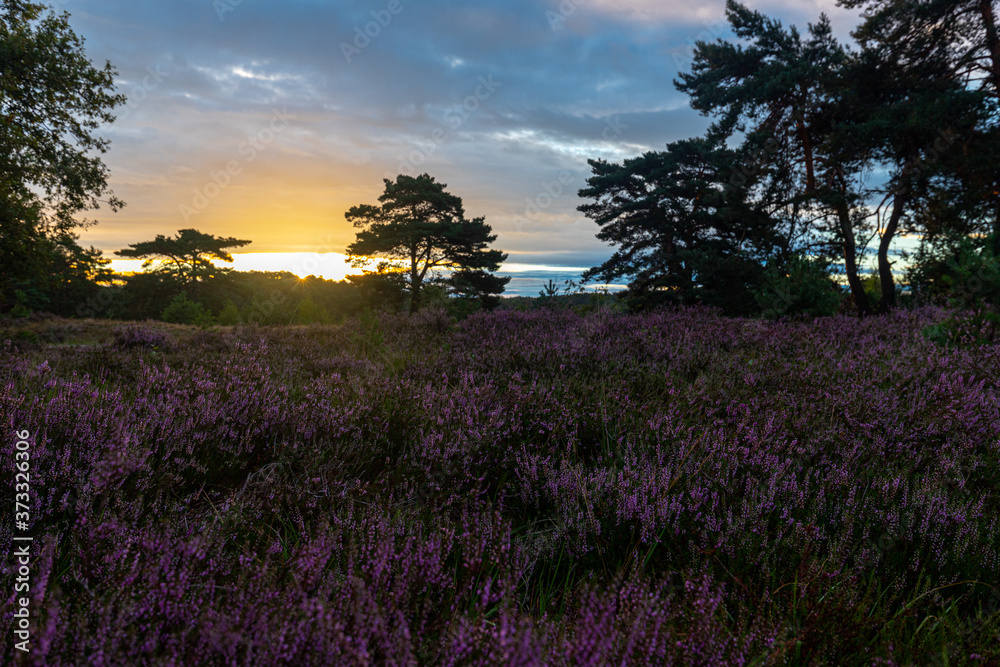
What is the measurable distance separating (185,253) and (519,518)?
154ft

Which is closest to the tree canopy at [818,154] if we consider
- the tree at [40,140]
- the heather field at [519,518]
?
the heather field at [519,518]

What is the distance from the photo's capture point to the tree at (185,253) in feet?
129

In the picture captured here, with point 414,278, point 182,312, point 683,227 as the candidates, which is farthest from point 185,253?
point 683,227

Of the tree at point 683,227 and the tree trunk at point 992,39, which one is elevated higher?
the tree trunk at point 992,39

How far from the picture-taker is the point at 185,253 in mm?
40250

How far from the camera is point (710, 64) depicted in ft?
60.4

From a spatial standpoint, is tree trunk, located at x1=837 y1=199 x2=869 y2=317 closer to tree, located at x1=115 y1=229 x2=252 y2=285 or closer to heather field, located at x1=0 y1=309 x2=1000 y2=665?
heather field, located at x1=0 y1=309 x2=1000 y2=665

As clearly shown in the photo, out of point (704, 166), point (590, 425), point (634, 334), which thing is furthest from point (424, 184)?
point (590, 425)

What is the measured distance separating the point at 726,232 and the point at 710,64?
6.57 metres

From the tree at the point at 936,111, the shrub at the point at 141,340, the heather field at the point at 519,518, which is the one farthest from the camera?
the tree at the point at 936,111

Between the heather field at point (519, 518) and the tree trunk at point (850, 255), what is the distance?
14.0 metres

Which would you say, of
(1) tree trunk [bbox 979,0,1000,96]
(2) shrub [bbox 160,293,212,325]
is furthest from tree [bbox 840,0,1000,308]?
(2) shrub [bbox 160,293,212,325]

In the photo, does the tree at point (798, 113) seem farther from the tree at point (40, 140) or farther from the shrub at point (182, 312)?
the shrub at point (182, 312)

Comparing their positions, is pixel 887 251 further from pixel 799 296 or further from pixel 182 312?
pixel 182 312
